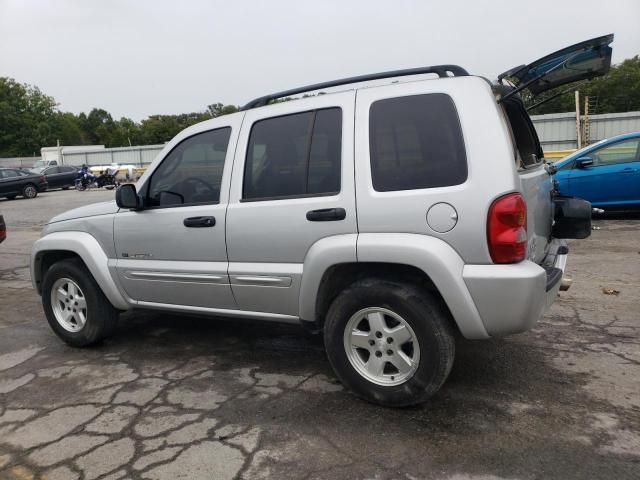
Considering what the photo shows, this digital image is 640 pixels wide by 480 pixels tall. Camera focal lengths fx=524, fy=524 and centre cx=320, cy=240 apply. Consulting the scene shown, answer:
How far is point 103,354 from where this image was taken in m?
4.33

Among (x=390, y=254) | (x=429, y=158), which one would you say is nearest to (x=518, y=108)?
(x=429, y=158)

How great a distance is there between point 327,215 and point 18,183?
24907 millimetres

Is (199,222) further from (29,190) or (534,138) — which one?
(29,190)

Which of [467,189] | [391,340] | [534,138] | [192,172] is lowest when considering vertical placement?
[391,340]

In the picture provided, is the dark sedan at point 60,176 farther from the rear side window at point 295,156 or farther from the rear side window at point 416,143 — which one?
the rear side window at point 416,143

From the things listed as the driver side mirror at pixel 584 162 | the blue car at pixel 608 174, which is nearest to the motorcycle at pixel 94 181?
the blue car at pixel 608 174

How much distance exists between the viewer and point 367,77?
11.0 feet

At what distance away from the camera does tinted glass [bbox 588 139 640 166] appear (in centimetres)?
870

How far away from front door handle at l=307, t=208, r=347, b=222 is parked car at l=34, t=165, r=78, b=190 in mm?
28488

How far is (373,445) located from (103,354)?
260cm

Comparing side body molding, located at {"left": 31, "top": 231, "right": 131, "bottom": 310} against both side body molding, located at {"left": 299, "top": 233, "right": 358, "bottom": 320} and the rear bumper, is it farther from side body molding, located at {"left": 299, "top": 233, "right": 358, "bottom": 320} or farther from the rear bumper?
the rear bumper

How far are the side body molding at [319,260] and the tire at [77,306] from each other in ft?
6.43

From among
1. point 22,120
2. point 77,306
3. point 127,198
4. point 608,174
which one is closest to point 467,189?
point 127,198

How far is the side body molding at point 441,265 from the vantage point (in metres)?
2.76
